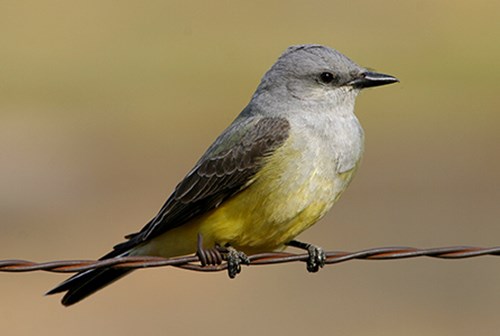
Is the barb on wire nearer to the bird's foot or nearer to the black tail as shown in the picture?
the bird's foot

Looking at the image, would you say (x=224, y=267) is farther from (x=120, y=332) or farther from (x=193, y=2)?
(x=193, y=2)

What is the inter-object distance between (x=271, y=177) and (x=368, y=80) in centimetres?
95

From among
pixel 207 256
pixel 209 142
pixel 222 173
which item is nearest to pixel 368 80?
pixel 222 173

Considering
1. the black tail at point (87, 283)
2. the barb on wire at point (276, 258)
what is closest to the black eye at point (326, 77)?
the black tail at point (87, 283)

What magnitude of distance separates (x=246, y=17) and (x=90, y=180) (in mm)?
10359

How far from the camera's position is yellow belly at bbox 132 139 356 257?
21.6ft

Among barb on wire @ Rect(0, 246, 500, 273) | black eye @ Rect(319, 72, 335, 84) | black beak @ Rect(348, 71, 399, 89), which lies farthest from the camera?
black eye @ Rect(319, 72, 335, 84)

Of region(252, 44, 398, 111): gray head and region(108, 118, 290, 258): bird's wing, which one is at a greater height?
region(252, 44, 398, 111): gray head

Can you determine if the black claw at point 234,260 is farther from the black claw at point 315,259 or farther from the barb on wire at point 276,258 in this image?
the barb on wire at point 276,258

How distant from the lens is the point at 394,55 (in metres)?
23.4

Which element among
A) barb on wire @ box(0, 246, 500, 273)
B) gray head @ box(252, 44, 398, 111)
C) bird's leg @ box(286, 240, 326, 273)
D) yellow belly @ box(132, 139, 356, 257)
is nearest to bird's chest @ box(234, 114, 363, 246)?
yellow belly @ box(132, 139, 356, 257)

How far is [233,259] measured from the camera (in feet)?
21.3

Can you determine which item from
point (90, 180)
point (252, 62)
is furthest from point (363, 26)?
point (90, 180)

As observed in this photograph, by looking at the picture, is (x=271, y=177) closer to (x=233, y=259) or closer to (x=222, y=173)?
(x=222, y=173)
